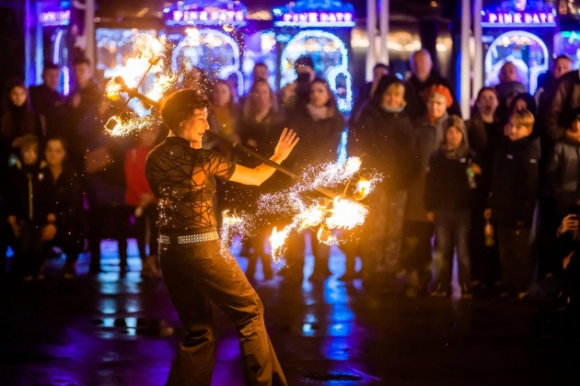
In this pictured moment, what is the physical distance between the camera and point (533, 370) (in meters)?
6.58

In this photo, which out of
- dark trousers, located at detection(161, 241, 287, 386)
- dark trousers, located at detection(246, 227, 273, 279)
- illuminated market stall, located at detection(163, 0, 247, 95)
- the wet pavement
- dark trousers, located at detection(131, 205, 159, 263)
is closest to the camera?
dark trousers, located at detection(161, 241, 287, 386)

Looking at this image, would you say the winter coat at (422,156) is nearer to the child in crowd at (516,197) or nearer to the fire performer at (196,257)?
the child in crowd at (516,197)

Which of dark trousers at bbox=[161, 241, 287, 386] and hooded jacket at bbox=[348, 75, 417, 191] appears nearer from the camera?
dark trousers at bbox=[161, 241, 287, 386]

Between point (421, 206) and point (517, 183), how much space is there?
39.0 inches

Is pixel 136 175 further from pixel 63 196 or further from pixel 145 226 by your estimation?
pixel 63 196

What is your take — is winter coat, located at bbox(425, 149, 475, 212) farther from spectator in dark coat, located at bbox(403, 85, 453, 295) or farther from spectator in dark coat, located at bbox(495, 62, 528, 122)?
spectator in dark coat, located at bbox(495, 62, 528, 122)

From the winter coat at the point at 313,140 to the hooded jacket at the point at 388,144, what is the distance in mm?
356

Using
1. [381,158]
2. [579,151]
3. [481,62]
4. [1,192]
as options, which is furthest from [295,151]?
[481,62]

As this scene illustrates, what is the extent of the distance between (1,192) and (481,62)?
7248 millimetres

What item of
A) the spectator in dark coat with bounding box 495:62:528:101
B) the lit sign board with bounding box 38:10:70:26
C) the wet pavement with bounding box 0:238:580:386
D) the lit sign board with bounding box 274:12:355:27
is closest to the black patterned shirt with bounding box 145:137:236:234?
the wet pavement with bounding box 0:238:580:386

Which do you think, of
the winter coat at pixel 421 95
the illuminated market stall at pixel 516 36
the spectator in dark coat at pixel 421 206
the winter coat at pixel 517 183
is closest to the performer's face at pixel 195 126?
the spectator in dark coat at pixel 421 206

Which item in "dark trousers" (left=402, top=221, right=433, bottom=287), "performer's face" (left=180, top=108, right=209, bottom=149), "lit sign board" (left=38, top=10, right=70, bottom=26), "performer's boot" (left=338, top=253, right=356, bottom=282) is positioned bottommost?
"performer's boot" (left=338, top=253, right=356, bottom=282)

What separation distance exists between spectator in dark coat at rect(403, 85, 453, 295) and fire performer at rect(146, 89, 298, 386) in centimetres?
428

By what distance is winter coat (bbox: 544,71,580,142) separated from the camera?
32.9ft
